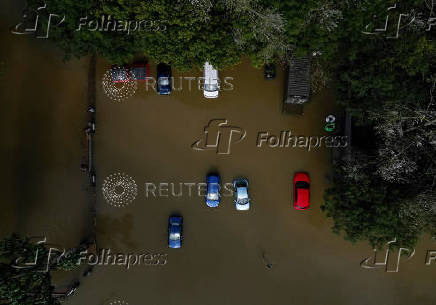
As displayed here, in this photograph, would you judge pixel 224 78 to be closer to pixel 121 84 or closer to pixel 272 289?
pixel 121 84

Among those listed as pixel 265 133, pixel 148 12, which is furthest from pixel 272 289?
pixel 148 12

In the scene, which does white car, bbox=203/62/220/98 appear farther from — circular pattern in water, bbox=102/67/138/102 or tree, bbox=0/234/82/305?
tree, bbox=0/234/82/305
